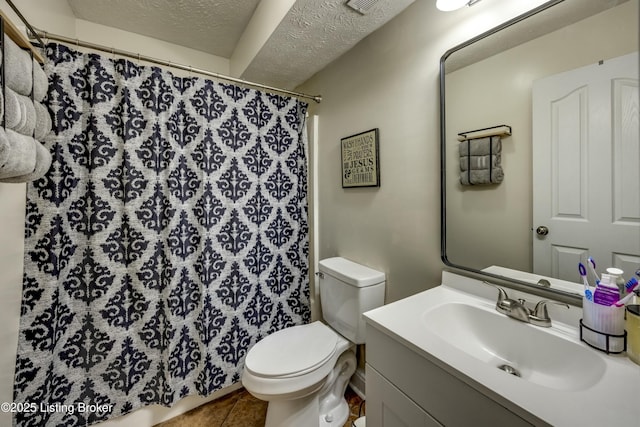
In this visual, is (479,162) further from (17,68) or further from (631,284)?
(17,68)

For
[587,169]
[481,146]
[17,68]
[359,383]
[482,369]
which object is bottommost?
[359,383]

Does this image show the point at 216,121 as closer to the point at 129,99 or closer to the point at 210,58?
the point at 129,99

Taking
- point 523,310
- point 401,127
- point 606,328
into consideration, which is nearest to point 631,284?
point 606,328

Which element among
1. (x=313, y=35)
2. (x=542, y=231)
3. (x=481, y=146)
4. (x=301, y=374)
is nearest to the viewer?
(x=542, y=231)

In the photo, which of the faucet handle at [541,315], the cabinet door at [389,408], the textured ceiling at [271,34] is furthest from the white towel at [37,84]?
the faucet handle at [541,315]

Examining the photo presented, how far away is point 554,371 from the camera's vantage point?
69 cm

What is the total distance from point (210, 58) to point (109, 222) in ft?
5.22

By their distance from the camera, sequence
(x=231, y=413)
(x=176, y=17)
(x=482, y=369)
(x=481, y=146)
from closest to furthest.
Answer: (x=482, y=369) < (x=481, y=146) < (x=231, y=413) < (x=176, y=17)

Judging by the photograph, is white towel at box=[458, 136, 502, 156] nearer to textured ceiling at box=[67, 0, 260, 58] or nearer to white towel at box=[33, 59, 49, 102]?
textured ceiling at box=[67, 0, 260, 58]

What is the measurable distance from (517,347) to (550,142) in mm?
673

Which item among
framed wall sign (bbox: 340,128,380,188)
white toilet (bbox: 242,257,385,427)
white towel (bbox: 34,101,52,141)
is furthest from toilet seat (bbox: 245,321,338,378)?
white towel (bbox: 34,101,52,141)

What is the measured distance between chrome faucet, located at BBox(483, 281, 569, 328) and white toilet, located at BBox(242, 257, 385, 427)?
1.87 ft

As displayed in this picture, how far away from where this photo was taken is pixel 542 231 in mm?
802

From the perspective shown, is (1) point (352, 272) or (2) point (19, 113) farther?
(1) point (352, 272)
